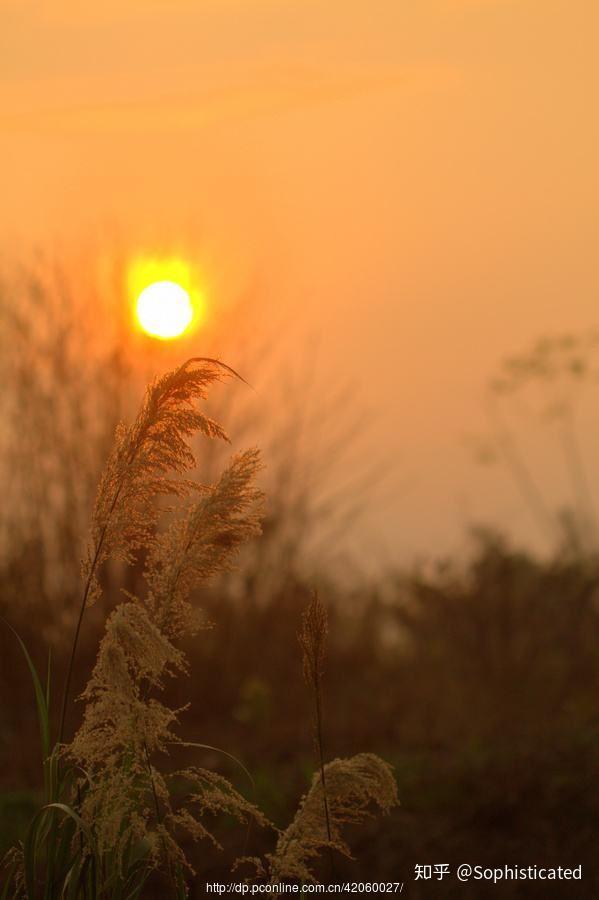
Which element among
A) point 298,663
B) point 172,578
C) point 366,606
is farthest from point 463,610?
point 172,578

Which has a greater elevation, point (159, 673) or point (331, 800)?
point (159, 673)

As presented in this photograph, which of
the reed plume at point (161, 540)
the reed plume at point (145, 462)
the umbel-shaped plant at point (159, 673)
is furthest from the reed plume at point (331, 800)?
the reed plume at point (145, 462)

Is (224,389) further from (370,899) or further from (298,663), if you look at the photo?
(370,899)

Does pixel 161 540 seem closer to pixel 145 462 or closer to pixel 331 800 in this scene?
pixel 145 462

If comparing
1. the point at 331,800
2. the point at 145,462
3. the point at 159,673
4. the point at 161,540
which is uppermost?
the point at 145,462

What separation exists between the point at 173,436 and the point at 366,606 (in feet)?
30.0

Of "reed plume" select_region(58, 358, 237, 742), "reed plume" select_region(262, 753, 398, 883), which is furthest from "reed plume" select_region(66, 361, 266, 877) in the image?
"reed plume" select_region(262, 753, 398, 883)

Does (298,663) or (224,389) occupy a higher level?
(224,389)

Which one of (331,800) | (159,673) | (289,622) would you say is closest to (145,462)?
(159,673)

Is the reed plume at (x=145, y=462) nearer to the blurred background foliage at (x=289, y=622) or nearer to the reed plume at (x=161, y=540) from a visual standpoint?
the reed plume at (x=161, y=540)

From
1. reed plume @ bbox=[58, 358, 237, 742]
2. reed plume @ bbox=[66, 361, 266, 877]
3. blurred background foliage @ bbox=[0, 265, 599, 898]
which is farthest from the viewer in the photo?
blurred background foliage @ bbox=[0, 265, 599, 898]

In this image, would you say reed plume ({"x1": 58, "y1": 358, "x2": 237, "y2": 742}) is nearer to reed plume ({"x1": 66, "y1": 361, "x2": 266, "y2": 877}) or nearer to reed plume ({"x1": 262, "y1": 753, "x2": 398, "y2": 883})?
reed plume ({"x1": 66, "y1": 361, "x2": 266, "y2": 877})

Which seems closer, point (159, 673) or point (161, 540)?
point (159, 673)

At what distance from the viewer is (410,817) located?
18.5 feet
